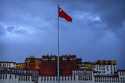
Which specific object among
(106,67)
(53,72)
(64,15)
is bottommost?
(53,72)

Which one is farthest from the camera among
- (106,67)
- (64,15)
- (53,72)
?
(106,67)

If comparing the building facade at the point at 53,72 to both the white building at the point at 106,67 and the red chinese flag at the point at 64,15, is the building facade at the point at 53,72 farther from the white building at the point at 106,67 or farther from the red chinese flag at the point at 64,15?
the red chinese flag at the point at 64,15

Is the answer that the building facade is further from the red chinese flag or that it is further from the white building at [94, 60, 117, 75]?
the red chinese flag

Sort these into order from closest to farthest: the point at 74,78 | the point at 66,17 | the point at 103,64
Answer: the point at 66,17 < the point at 74,78 < the point at 103,64

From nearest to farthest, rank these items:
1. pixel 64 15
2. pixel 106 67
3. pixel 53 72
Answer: pixel 64 15 → pixel 53 72 → pixel 106 67

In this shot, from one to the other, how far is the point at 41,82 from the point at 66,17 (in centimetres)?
A: 5418

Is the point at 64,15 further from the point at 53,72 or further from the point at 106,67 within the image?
the point at 106,67

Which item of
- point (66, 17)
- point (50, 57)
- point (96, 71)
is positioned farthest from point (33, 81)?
point (66, 17)

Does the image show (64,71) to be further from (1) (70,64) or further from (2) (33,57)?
(2) (33,57)

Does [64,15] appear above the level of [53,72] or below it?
above

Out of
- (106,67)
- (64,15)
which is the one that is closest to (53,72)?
(106,67)

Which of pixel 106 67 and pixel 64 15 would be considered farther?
pixel 106 67

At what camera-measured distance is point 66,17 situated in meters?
26.6

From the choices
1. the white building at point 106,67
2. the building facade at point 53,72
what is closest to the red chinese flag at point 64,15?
the building facade at point 53,72
